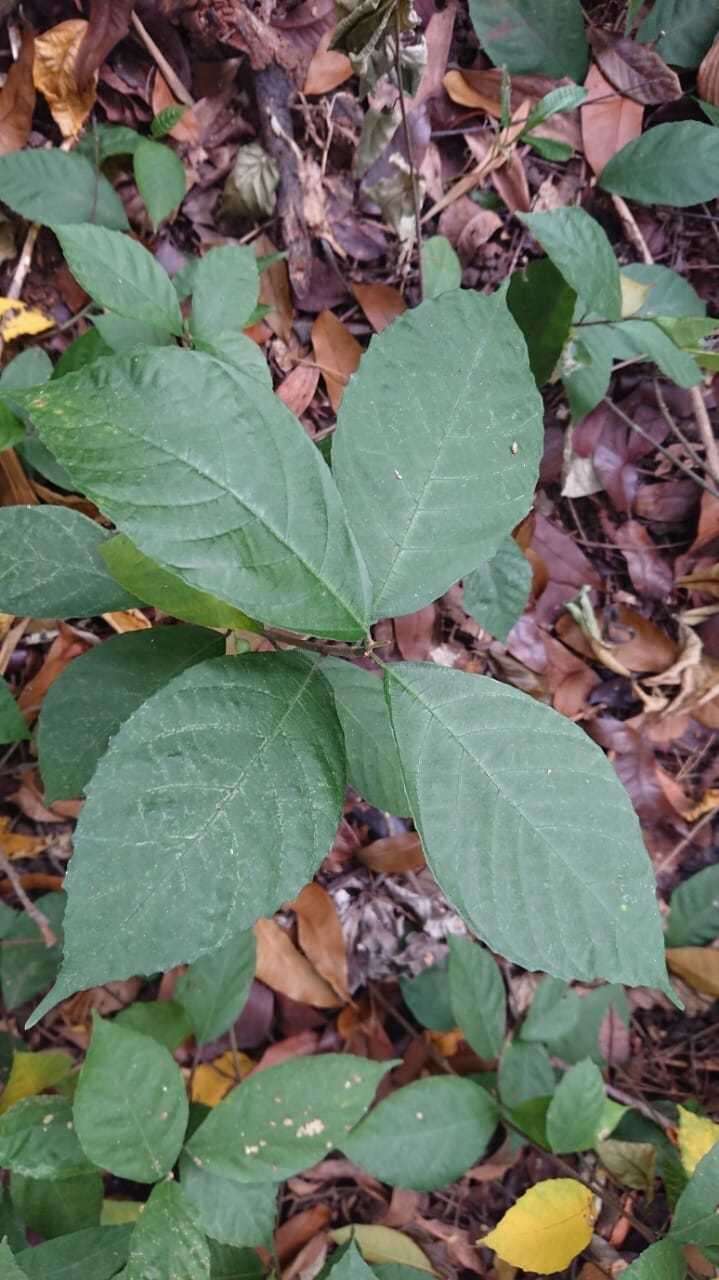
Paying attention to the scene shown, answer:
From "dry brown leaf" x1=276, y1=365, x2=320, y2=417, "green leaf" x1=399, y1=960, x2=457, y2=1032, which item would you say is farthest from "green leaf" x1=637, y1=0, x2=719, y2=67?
"green leaf" x1=399, y1=960, x2=457, y2=1032

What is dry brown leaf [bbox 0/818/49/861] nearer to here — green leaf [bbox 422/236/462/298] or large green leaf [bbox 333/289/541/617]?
large green leaf [bbox 333/289/541/617]

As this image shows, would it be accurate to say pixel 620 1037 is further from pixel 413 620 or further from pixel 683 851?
pixel 413 620

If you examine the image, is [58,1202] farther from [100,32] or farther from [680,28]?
[680,28]

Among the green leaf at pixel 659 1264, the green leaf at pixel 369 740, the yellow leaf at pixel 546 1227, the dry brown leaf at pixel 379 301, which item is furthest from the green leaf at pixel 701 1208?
the dry brown leaf at pixel 379 301

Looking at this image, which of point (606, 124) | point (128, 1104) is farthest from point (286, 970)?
point (606, 124)

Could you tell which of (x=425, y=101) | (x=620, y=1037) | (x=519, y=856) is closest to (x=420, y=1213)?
(x=620, y=1037)

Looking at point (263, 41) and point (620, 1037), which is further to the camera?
point (620, 1037)

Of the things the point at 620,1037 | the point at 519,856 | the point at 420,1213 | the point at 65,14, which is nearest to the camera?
the point at 519,856
